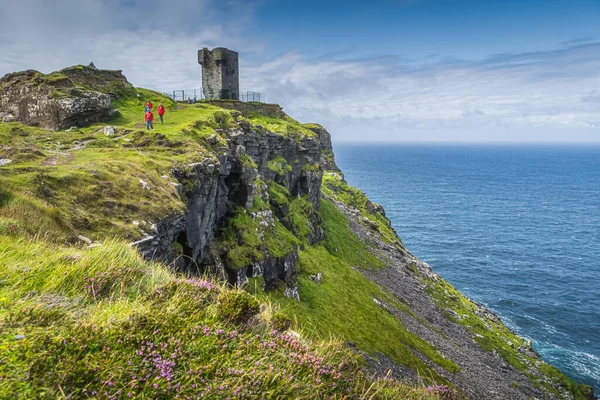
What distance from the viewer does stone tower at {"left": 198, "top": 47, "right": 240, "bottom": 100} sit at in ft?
235

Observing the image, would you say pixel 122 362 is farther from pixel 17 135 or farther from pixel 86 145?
pixel 17 135

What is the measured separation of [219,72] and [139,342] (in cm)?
7270

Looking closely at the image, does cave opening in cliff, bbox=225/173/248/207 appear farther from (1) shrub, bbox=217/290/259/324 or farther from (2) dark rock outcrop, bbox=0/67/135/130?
(1) shrub, bbox=217/290/259/324

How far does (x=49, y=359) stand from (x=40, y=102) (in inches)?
1530

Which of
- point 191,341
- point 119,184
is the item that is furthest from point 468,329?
point 191,341

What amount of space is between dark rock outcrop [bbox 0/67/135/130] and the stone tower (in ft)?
118

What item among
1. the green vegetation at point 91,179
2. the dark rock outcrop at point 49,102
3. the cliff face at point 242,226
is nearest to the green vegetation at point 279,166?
the cliff face at point 242,226

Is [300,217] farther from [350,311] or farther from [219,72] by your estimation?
[219,72]

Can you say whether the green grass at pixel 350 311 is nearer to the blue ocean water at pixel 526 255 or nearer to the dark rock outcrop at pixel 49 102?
the dark rock outcrop at pixel 49 102

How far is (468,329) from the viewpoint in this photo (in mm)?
54406

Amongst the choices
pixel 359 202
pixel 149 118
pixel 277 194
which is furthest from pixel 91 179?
pixel 359 202

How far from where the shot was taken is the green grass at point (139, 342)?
16.2 feet

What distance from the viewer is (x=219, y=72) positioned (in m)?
72.1

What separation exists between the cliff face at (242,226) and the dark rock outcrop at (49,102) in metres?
0.19
